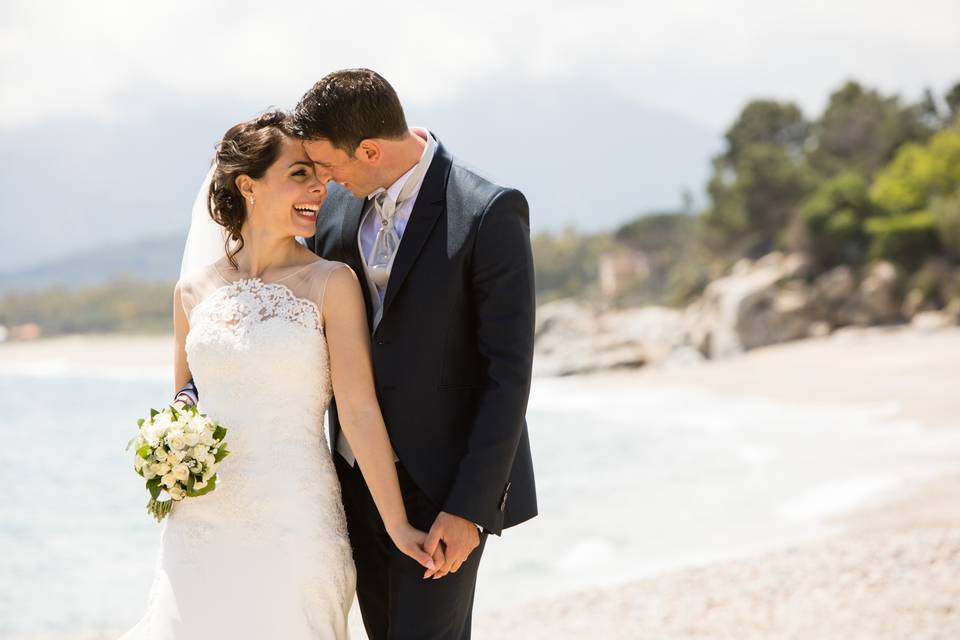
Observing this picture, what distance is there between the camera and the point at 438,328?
9.53ft

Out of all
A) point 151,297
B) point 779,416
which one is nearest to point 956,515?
point 779,416

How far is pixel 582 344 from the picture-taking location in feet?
131

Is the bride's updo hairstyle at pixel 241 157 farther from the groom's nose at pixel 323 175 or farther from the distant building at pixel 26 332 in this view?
the distant building at pixel 26 332

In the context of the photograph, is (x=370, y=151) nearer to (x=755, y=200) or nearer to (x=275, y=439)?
(x=275, y=439)

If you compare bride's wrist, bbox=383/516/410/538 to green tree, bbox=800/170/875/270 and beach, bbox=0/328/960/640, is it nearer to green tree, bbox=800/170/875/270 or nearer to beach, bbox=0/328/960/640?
beach, bbox=0/328/960/640

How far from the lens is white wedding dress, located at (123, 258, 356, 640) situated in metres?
3.02

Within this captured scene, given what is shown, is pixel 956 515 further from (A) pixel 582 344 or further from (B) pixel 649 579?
(A) pixel 582 344

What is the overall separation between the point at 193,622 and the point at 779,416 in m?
18.8

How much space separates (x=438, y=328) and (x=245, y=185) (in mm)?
780

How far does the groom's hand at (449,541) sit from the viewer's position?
2.82 metres

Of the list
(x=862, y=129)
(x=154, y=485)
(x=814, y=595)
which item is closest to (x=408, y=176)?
(x=154, y=485)

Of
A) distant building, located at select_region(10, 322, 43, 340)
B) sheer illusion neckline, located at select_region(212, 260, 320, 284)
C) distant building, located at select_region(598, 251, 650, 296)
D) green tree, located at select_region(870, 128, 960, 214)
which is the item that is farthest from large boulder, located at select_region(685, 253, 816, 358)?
distant building, located at select_region(10, 322, 43, 340)

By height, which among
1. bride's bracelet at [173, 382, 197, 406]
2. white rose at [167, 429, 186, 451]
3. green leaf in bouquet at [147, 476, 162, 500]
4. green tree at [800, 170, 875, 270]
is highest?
green tree at [800, 170, 875, 270]

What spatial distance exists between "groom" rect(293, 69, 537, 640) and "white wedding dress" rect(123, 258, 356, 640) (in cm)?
20
